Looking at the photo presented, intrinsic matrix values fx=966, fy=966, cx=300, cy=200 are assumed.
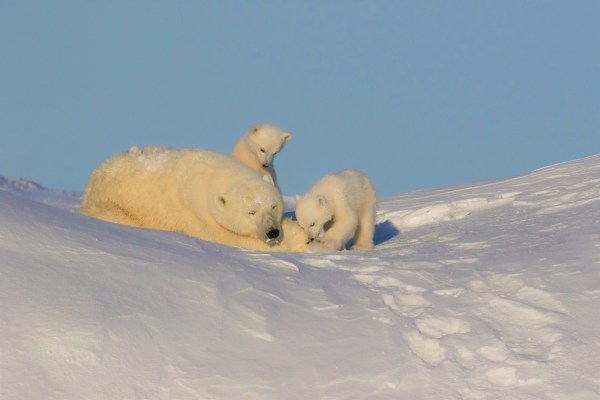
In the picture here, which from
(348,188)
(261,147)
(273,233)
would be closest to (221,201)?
(273,233)

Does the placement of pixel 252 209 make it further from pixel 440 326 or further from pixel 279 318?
pixel 440 326

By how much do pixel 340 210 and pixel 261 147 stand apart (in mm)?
2099

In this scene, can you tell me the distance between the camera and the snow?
4473 mm

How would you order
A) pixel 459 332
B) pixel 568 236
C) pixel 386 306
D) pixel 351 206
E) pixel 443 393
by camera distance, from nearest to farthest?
pixel 443 393
pixel 459 332
pixel 386 306
pixel 568 236
pixel 351 206

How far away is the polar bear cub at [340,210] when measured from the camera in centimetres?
830

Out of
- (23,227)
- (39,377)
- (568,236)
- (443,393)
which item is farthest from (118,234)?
(568,236)

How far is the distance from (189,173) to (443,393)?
14.0 ft

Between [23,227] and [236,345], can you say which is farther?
[23,227]

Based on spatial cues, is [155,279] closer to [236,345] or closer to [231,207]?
[236,345]

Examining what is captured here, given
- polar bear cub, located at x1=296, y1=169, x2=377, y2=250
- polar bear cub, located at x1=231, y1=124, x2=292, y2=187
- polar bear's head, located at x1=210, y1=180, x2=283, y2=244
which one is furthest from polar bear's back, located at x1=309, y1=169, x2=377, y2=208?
polar bear cub, located at x1=231, y1=124, x2=292, y2=187

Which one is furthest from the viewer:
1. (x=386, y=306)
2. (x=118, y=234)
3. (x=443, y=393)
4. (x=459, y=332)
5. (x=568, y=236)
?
(x=568, y=236)

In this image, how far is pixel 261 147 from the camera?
34.2ft

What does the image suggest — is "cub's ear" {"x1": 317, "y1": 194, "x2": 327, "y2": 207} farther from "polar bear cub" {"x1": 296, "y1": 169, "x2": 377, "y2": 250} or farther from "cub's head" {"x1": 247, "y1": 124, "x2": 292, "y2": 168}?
"cub's head" {"x1": 247, "y1": 124, "x2": 292, "y2": 168}

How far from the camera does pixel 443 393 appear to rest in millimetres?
4547
